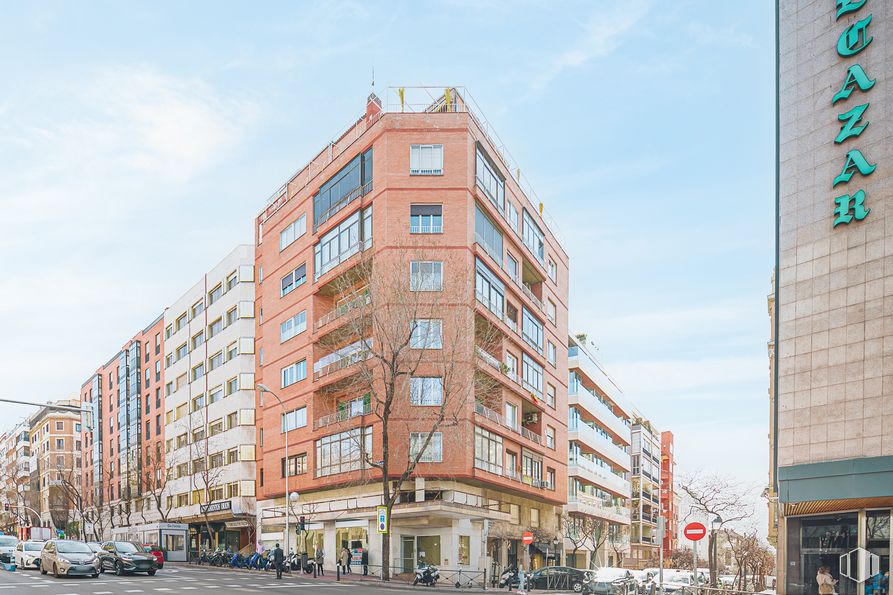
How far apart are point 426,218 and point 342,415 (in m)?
13.1

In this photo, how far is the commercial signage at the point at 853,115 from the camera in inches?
1055

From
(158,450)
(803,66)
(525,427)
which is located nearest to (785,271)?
(803,66)

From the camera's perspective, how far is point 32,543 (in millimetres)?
44906

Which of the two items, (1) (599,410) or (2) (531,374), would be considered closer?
(2) (531,374)

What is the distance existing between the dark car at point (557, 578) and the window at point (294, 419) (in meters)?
19.8

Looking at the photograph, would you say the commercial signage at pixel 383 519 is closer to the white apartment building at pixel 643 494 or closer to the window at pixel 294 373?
the window at pixel 294 373

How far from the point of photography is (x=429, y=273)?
150 feet

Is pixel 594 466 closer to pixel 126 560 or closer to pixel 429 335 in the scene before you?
pixel 429 335

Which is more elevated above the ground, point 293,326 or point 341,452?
point 293,326

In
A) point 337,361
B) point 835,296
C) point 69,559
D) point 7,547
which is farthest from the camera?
point 337,361

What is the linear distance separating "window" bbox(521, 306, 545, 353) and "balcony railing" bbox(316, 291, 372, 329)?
13.3 m

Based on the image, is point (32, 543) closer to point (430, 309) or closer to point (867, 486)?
point (430, 309)

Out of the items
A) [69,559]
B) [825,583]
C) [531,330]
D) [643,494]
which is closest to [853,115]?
[825,583]

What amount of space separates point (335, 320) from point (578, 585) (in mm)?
21130
